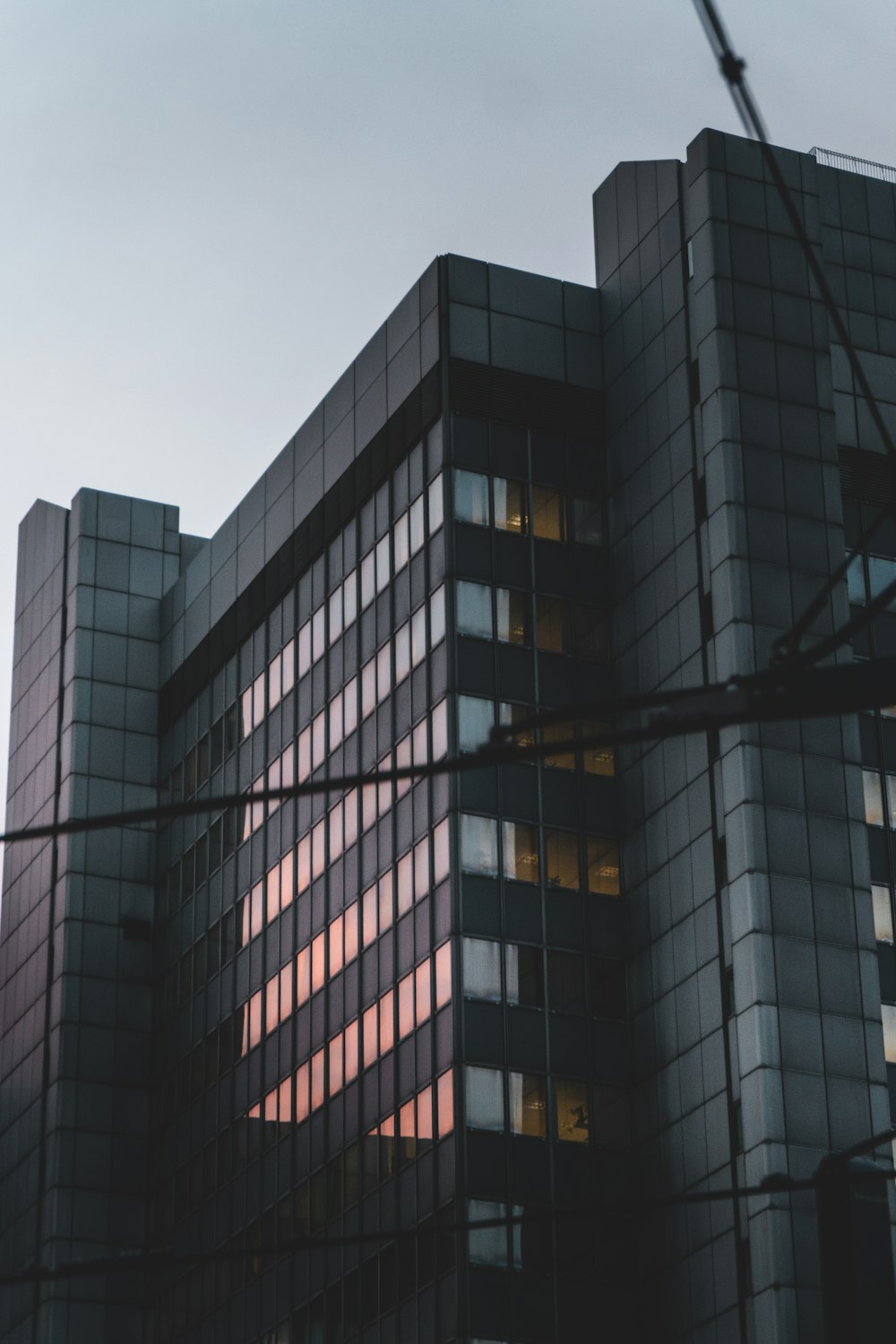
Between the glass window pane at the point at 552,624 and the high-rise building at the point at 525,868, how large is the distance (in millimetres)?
139

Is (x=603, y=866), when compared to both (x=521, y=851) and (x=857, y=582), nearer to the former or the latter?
(x=521, y=851)

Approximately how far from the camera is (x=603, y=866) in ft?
216

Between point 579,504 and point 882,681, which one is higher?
point 579,504

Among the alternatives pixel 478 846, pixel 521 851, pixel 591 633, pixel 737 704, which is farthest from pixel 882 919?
→ pixel 737 704

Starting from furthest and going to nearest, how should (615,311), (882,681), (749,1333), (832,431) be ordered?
1. (615,311)
2. (832,431)
3. (749,1333)
4. (882,681)

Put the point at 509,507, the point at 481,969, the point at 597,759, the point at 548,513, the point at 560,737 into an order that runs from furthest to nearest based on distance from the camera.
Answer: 1. the point at 548,513
2. the point at 509,507
3. the point at 597,759
4. the point at 560,737
5. the point at 481,969

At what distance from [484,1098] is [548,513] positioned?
746 inches

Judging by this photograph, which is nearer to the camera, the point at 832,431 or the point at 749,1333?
the point at 749,1333

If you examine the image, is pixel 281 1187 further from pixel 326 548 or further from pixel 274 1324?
pixel 326 548

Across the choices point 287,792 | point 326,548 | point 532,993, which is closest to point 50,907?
point 326,548

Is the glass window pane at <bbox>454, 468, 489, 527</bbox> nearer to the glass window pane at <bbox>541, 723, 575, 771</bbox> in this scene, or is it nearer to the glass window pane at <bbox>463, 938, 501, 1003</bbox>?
the glass window pane at <bbox>541, 723, 575, 771</bbox>

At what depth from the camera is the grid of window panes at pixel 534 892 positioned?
60.3 meters

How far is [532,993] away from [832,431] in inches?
758

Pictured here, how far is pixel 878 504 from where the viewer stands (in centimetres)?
6938
